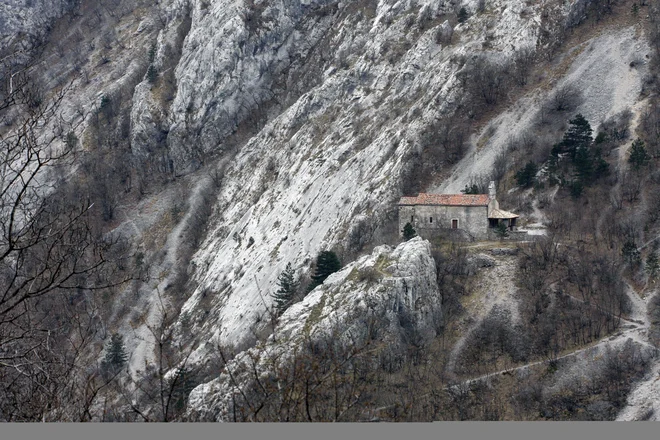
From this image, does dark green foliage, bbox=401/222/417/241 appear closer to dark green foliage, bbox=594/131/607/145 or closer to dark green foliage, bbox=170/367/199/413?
dark green foliage, bbox=594/131/607/145

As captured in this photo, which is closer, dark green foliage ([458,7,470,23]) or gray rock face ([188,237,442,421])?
gray rock face ([188,237,442,421])

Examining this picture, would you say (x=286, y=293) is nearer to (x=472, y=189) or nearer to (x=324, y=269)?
(x=324, y=269)

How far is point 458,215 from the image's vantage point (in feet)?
147

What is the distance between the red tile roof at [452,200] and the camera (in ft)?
146

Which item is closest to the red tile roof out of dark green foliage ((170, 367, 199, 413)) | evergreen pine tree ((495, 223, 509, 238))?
evergreen pine tree ((495, 223, 509, 238))

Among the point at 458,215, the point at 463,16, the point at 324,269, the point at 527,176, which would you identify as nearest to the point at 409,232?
the point at 458,215

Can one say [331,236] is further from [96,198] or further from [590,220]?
[96,198]

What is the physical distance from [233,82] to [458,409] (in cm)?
6114

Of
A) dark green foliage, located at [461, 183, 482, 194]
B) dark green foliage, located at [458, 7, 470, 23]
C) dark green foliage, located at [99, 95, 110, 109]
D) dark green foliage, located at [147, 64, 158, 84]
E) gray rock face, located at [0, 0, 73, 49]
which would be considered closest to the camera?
dark green foliage, located at [461, 183, 482, 194]

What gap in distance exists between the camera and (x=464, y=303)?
3938cm

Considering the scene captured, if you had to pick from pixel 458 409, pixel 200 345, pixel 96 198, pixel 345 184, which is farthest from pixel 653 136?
pixel 96 198

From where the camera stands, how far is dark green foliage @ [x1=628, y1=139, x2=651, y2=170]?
47000 millimetres

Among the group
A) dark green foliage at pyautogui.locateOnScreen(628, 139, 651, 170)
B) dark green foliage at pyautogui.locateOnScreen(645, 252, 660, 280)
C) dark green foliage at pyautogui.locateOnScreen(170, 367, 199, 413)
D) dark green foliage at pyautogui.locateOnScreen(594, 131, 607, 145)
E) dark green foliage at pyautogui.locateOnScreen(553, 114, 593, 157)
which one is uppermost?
dark green foliage at pyautogui.locateOnScreen(170, 367, 199, 413)

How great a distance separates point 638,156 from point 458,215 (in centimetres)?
1393
